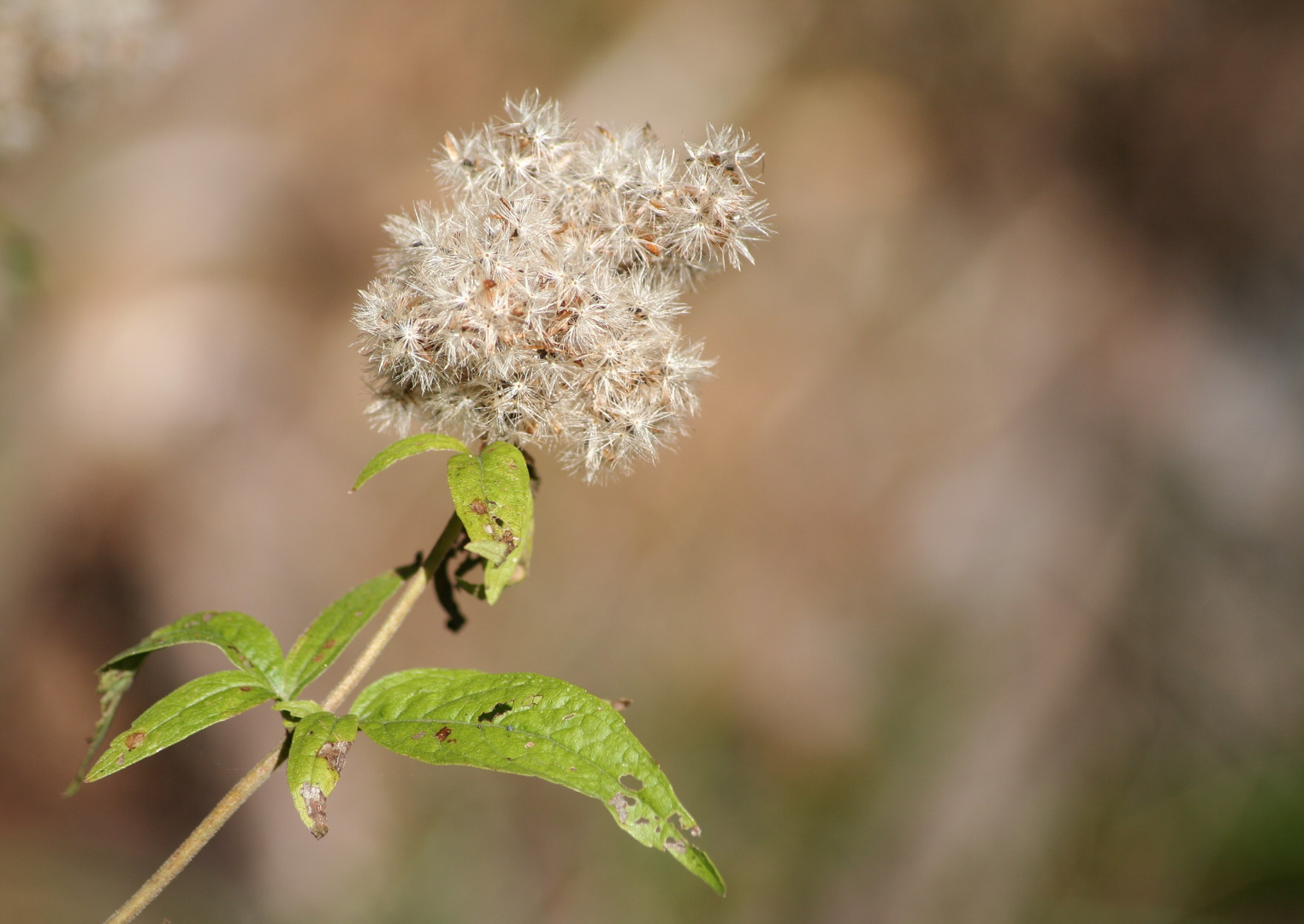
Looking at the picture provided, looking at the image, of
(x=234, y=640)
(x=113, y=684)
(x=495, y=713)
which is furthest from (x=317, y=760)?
(x=113, y=684)

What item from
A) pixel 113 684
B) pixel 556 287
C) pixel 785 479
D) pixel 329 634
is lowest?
pixel 113 684

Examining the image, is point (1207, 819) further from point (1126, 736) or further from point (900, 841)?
point (900, 841)

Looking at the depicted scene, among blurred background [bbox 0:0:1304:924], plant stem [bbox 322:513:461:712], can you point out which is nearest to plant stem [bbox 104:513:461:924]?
plant stem [bbox 322:513:461:712]

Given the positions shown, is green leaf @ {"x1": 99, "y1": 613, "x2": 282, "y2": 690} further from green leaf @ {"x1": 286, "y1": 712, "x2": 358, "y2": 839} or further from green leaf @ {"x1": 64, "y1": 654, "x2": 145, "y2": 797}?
green leaf @ {"x1": 286, "y1": 712, "x2": 358, "y2": 839}

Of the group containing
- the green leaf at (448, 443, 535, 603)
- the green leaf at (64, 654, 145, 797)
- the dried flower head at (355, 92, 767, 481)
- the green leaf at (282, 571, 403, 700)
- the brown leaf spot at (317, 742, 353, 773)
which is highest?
the dried flower head at (355, 92, 767, 481)

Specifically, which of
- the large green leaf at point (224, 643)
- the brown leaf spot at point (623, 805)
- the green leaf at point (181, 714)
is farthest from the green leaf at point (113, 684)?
the brown leaf spot at point (623, 805)

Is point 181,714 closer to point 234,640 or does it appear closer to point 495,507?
point 234,640
